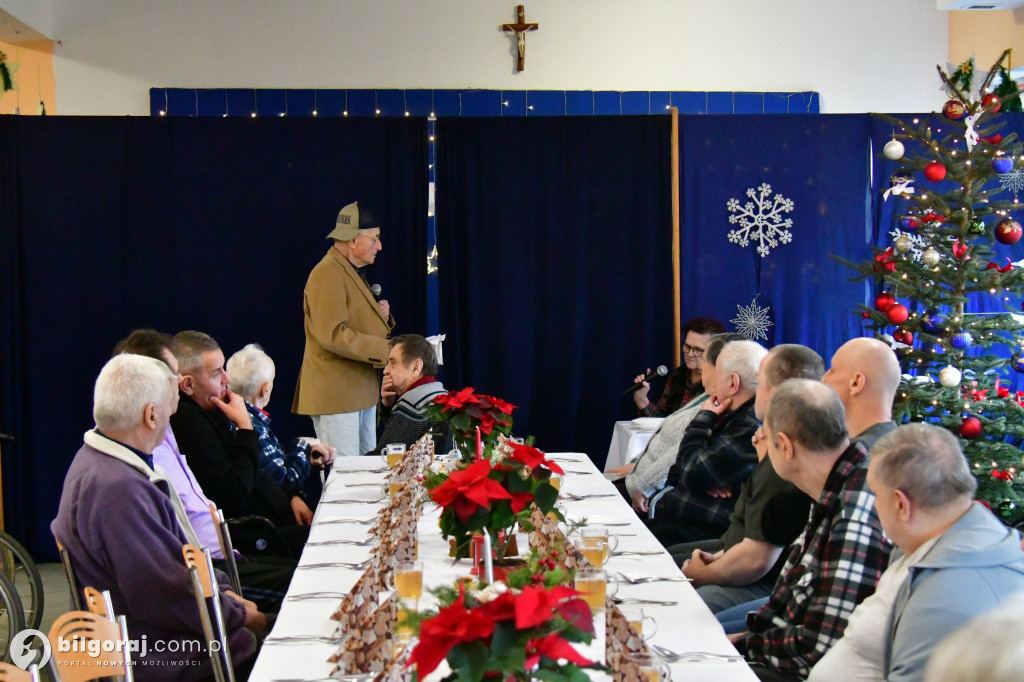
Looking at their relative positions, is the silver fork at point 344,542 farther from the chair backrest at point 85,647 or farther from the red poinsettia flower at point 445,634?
the red poinsettia flower at point 445,634

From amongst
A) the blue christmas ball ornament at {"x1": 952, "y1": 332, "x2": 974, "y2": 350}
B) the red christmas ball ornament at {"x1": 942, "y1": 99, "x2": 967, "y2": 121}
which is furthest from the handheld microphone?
the red christmas ball ornament at {"x1": 942, "y1": 99, "x2": 967, "y2": 121}

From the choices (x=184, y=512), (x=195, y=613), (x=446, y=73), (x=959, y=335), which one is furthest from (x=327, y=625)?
(x=446, y=73)

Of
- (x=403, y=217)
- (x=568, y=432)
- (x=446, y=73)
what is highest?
(x=446, y=73)

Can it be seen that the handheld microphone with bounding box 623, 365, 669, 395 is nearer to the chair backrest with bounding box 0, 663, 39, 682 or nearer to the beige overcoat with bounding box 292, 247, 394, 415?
the beige overcoat with bounding box 292, 247, 394, 415

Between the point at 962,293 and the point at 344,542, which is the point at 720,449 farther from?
the point at 962,293

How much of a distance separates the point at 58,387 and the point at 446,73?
10.8 feet

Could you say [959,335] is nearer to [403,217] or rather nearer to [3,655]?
[403,217]

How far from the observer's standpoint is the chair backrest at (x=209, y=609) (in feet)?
7.70

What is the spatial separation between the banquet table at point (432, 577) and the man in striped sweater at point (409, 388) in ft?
1.33

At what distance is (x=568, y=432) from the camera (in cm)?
609

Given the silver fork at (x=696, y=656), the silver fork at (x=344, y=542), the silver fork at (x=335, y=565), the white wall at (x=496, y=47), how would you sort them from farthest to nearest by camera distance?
the white wall at (x=496, y=47) < the silver fork at (x=344, y=542) < the silver fork at (x=335, y=565) < the silver fork at (x=696, y=656)

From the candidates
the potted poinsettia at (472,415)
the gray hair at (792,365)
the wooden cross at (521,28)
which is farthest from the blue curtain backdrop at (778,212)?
the potted poinsettia at (472,415)

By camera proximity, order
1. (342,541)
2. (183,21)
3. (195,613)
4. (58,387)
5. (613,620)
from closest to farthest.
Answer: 1. (613,620)
2. (195,613)
3. (342,541)
4. (58,387)
5. (183,21)

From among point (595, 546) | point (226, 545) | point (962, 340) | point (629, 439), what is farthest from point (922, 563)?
point (962, 340)
